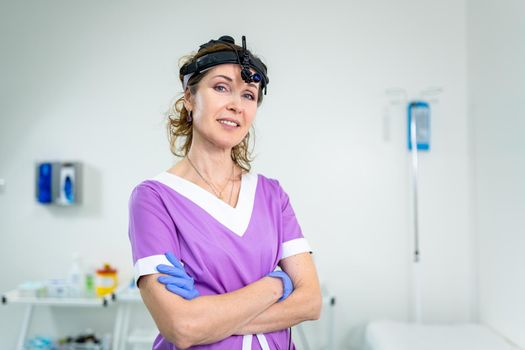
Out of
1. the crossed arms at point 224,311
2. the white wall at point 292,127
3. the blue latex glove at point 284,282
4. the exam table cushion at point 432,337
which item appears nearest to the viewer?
the crossed arms at point 224,311

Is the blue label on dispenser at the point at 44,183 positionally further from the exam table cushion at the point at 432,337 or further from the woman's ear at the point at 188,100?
the exam table cushion at the point at 432,337

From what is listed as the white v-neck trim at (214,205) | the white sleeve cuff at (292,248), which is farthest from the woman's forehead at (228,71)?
the white sleeve cuff at (292,248)

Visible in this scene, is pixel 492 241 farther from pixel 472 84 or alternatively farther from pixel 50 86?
pixel 50 86

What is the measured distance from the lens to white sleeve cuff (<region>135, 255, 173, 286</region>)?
87cm

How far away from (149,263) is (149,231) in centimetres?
7

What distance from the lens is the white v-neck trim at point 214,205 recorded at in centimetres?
98

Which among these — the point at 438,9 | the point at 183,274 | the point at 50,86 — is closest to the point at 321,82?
the point at 438,9

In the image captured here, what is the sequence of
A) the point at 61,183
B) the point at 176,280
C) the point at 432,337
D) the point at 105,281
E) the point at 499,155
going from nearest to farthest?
the point at 176,280 < the point at 432,337 < the point at 499,155 < the point at 105,281 < the point at 61,183

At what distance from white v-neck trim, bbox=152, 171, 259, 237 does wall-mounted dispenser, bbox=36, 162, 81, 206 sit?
63.4 inches

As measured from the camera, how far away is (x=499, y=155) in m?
2.03

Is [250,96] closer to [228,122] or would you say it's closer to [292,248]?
[228,122]

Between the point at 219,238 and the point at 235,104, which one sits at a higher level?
the point at 235,104

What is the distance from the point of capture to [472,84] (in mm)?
2316

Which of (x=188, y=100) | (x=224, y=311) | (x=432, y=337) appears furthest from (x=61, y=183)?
(x=432, y=337)
